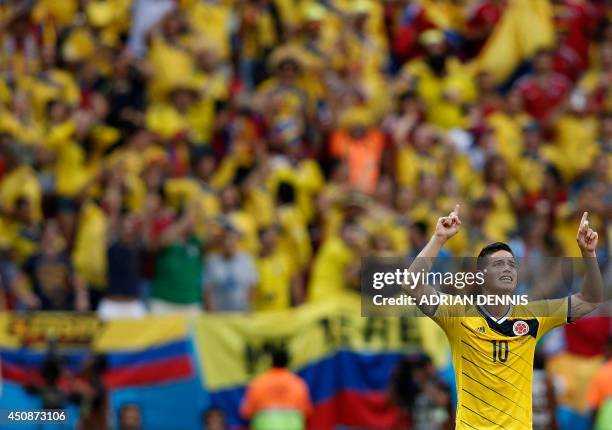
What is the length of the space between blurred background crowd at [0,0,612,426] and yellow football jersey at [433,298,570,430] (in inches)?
259

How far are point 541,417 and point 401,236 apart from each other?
3.02 meters

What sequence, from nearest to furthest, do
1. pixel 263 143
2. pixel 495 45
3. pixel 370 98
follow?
pixel 263 143
pixel 370 98
pixel 495 45

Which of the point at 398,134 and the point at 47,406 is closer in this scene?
the point at 47,406

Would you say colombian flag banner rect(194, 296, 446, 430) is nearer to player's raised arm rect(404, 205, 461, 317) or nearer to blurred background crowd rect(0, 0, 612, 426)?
blurred background crowd rect(0, 0, 612, 426)

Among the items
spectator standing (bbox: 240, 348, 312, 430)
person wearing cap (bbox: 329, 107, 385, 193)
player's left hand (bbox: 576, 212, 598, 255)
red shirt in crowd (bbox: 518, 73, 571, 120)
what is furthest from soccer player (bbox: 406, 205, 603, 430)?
red shirt in crowd (bbox: 518, 73, 571, 120)

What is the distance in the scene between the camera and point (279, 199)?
603 inches

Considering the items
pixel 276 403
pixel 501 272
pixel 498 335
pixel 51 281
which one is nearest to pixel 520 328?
pixel 498 335

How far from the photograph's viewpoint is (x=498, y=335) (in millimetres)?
7613

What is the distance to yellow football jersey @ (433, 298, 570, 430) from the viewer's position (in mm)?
7559

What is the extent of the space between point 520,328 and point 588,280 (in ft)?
1.45

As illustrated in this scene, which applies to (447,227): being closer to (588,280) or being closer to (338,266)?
(588,280)

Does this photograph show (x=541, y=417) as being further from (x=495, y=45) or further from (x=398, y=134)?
(x=495, y=45)

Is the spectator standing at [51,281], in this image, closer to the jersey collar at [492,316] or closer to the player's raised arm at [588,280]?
the jersey collar at [492,316]

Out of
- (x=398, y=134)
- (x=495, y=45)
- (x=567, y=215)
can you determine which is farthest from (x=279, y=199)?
(x=495, y=45)
